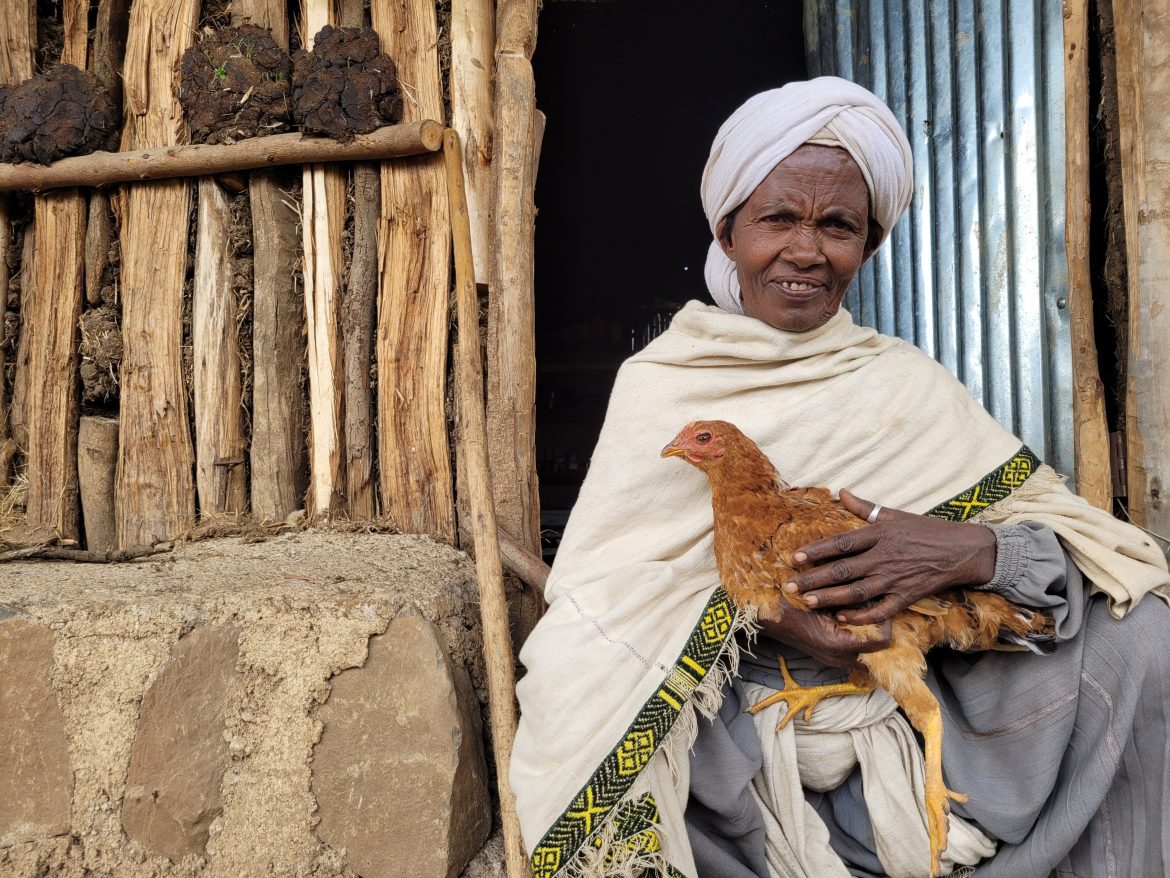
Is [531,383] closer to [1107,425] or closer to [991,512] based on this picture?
[991,512]

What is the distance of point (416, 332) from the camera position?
8.66 ft

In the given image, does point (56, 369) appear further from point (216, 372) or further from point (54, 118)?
point (54, 118)

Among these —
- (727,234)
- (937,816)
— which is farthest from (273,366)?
(937,816)

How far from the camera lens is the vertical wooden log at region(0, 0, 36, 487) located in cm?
285

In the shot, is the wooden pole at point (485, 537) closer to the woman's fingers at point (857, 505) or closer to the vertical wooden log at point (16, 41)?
the woman's fingers at point (857, 505)

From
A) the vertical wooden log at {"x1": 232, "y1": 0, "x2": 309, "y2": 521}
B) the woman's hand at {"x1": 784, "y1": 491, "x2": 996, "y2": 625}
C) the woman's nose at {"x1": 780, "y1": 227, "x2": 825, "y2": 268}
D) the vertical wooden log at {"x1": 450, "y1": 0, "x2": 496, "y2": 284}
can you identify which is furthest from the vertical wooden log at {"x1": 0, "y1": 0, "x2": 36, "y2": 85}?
the woman's hand at {"x1": 784, "y1": 491, "x2": 996, "y2": 625}

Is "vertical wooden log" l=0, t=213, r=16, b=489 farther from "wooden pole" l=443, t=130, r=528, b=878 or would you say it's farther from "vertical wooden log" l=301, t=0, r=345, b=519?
"wooden pole" l=443, t=130, r=528, b=878

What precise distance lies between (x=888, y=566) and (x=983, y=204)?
1.82m

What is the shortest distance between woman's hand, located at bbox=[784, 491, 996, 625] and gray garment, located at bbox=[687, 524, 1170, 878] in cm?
11

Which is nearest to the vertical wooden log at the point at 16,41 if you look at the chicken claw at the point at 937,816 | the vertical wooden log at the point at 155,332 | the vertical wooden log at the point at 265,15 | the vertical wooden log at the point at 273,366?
the vertical wooden log at the point at 155,332

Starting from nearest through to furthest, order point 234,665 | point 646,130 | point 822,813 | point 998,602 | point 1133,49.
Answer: point 998,602, point 822,813, point 234,665, point 1133,49, point 646,130

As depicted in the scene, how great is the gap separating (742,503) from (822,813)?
0.71m

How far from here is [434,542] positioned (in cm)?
254

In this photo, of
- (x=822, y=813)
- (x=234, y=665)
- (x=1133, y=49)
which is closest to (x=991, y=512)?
(x=822, y=813)
